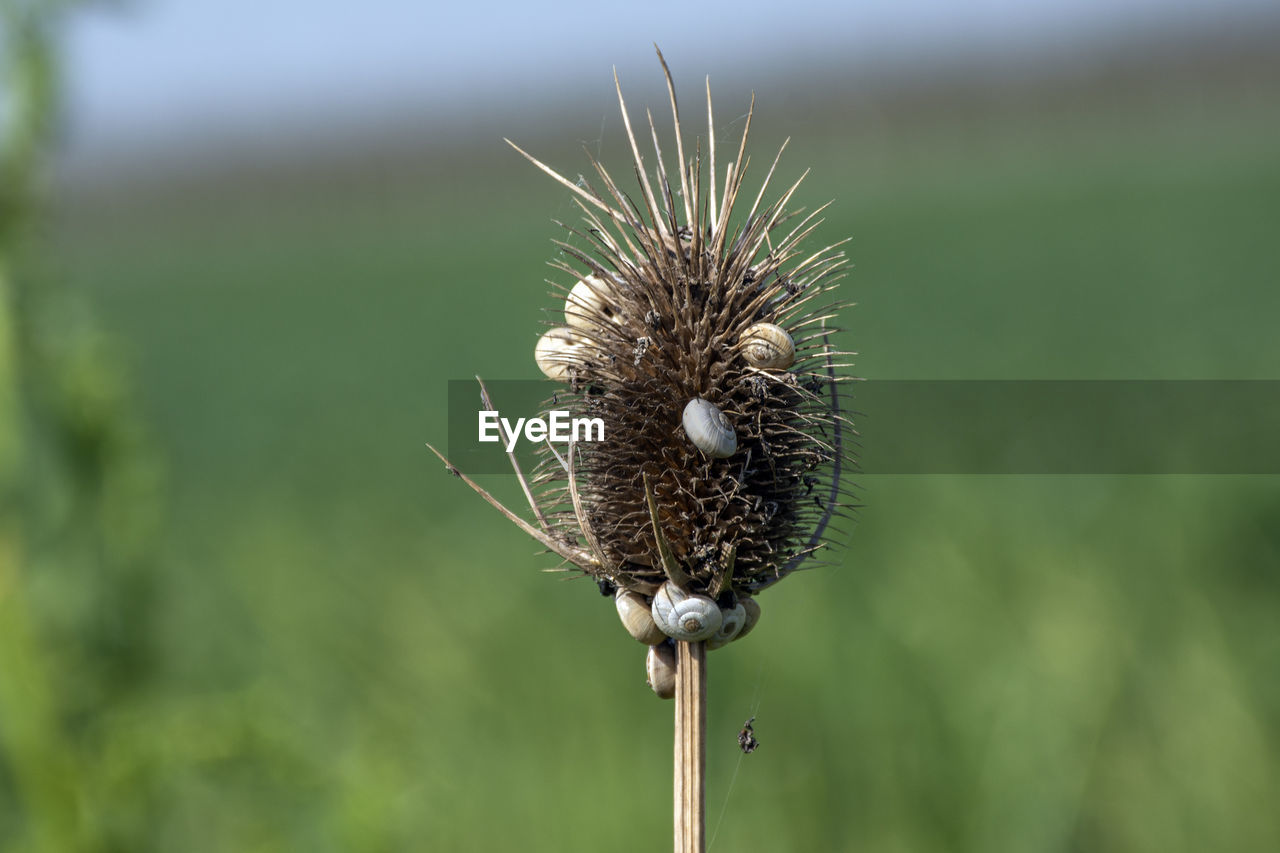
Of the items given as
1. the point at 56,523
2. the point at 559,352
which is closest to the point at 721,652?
the point at 56,523

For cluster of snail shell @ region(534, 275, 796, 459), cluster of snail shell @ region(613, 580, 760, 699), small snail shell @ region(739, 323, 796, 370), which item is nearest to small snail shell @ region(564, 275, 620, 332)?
cluster of snail shell @ region(534, 275, 796, 459)

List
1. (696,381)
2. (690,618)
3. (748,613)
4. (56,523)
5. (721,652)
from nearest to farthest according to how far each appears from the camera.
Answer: (690,618) < (748,613) < (696,381) < (56,523) < (721,652)

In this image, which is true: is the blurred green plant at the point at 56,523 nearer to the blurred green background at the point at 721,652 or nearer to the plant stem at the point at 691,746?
the blurred green background at the point at 721,652

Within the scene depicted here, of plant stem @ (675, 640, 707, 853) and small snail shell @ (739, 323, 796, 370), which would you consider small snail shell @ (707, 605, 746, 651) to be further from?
small snail shell @ (739, 323, 796, 370)

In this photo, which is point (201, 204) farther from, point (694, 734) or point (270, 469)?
point (694, 734)

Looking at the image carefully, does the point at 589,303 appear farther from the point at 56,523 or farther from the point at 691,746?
the point at 56,523

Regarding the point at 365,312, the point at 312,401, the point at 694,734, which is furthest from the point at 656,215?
the point at 365,312
